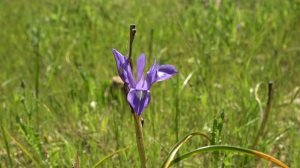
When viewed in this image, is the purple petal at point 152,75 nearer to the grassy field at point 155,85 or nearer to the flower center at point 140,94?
the flower center at point 140,94

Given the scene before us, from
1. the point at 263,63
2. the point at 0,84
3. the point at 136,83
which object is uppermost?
the point at 136,83

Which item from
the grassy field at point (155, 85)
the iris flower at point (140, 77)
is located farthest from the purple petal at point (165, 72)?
the grassy field at point (155, 85)

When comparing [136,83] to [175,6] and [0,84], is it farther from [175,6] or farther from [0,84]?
[175,6]

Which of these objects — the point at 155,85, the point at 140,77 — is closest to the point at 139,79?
the point at 140,77

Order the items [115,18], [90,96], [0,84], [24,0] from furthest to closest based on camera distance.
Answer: [24,0] < [115,18] < [0,84] < [90,96]

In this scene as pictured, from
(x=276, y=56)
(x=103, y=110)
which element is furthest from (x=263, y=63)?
(x=103, y=110)

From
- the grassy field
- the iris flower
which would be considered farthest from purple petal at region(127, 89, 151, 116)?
the grassy field
